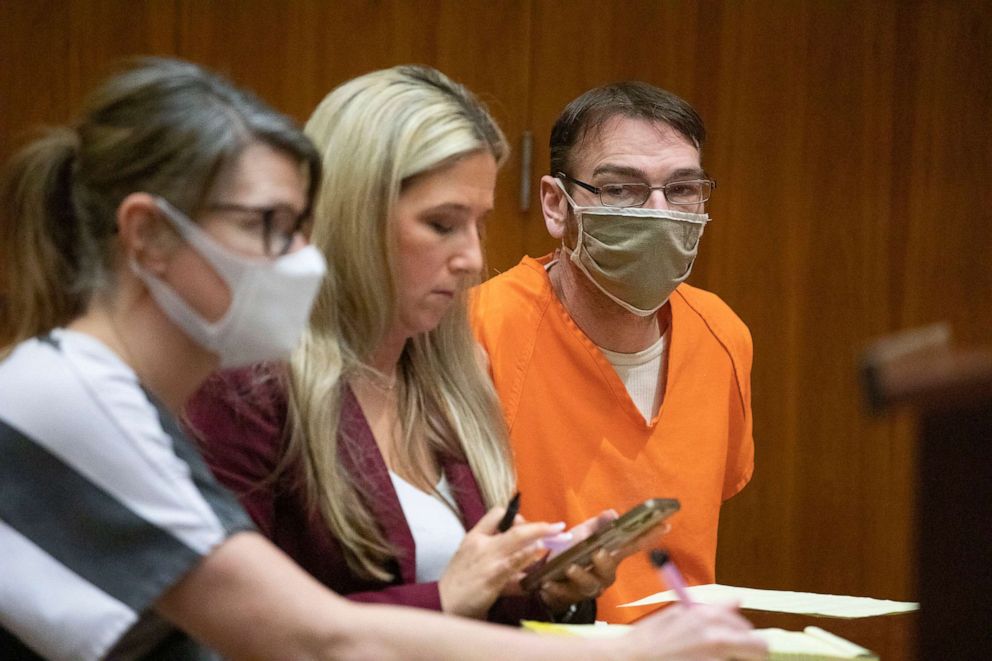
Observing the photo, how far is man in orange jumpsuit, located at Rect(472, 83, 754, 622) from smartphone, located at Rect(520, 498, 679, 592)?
0.58 meters

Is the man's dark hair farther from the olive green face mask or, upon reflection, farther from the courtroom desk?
the courtroom desk

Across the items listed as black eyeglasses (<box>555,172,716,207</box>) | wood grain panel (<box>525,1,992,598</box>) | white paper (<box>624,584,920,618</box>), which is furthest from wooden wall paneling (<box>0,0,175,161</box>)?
white paper (<box>624,584,920,618</box>)

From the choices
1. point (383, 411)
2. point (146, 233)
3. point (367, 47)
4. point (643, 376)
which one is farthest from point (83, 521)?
point (367, 47)

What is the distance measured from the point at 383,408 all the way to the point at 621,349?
2.40 feet

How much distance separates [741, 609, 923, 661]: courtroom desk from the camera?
1.51 metres

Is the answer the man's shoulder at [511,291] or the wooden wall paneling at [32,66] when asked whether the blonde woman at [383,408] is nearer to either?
the man's shoulder at [511,291]

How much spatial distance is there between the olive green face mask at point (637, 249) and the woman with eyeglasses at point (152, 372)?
40.1 inches

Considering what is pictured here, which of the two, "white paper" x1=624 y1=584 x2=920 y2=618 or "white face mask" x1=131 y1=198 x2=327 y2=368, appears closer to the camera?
"white face mask" x1=131 y1=198 x2=327 y2=368

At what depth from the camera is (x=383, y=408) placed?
1722mm

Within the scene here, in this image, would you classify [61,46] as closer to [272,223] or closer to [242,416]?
[242,416]

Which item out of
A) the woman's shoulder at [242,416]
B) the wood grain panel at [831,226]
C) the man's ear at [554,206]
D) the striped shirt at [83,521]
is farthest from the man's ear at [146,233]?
the wood grain panel at [831,226]

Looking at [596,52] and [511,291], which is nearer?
[511,291]

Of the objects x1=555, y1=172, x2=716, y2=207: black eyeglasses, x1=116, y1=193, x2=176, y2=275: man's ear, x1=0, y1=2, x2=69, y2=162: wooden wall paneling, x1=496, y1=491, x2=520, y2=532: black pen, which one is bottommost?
x1=496, y1=491, x2=520, y2=532: black pen

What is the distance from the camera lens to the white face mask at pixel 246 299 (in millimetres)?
1183
